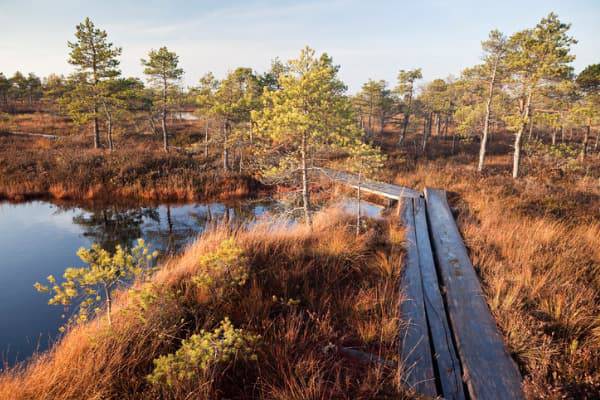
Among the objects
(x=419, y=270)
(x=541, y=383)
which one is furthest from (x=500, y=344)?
(x=419, y=270)

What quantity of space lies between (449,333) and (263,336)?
2.07 m

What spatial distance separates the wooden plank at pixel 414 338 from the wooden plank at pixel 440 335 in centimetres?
10

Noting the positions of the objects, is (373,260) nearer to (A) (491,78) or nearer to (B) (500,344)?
(B) (500,344)

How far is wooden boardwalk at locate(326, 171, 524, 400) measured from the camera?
2613 mm

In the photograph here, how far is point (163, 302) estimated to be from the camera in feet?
10.4

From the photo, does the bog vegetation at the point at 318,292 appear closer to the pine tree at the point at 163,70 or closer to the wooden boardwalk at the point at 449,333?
the wooden boardwalk at the point at 449,333

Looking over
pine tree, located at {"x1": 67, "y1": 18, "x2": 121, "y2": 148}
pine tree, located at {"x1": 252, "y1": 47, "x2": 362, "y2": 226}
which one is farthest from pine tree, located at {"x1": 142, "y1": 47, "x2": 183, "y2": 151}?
pine tree, located at {"x1": 252, "y1": 47, "x2": 362, "y2": 226}

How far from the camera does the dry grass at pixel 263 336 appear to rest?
7.65ft

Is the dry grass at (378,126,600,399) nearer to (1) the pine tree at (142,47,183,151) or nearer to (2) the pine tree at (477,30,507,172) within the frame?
(2) the pine tree at (477,30,507,172)

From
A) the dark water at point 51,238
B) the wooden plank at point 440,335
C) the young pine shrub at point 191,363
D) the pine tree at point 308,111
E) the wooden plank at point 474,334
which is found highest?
the pine tree at point 308,111

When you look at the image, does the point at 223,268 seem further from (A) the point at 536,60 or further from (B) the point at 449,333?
(A) the point at 536,60

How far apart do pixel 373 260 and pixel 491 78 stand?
56.7ft

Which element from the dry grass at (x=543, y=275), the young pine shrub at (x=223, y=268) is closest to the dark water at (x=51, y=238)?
the young pine shrub at (x=223, y=268)

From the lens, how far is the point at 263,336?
3.07 m
